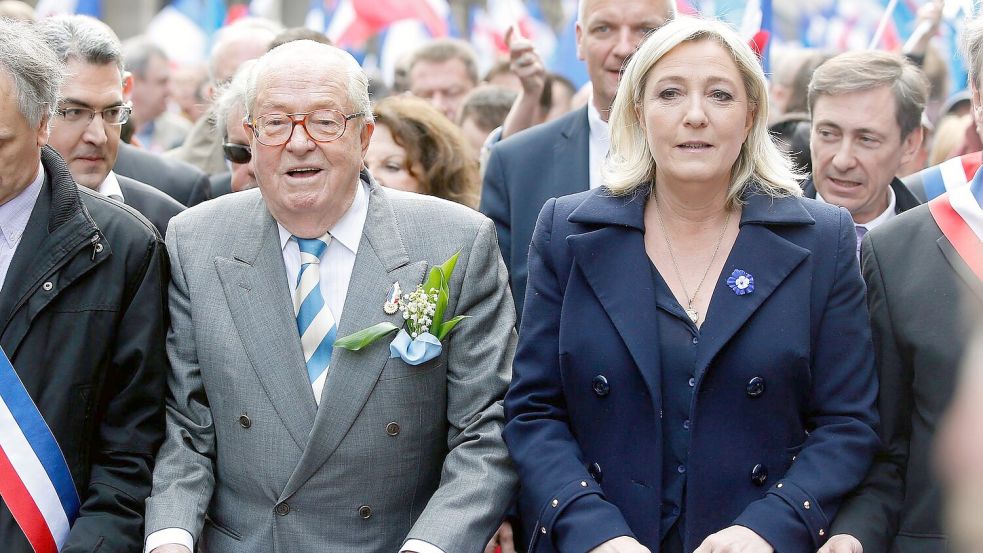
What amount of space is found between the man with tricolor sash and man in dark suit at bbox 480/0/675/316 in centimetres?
167

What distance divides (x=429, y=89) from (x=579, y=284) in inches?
229

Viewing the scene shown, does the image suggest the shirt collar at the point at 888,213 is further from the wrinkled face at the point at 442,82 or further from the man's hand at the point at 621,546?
the wrinkled face at the point at 442,82

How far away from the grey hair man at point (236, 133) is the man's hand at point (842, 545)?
298 cm

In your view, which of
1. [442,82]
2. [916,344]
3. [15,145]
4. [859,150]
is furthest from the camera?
[442,82]

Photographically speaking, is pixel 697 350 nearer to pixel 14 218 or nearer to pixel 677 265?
pixel 677 265

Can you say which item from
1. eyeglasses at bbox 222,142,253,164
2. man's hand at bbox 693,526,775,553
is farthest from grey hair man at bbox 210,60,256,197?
man's hand at bbox 693,526,775,553

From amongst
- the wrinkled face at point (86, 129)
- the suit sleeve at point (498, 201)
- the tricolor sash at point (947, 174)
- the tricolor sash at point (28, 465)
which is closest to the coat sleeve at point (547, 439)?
the suit sleeve at point (498, 201)

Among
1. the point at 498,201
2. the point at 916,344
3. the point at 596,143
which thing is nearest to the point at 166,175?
the point at 498,201

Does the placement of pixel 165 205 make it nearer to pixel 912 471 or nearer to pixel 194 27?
pixel 912 471

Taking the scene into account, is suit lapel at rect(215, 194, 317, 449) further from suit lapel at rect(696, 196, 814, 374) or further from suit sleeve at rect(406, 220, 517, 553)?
suit lapel at rect(696, 196, 814, 374)

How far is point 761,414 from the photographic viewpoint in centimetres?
390

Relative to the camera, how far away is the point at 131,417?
4125 millimetres

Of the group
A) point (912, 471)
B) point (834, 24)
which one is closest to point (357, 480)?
point (912, 471)

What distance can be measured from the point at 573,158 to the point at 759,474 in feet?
6.58
